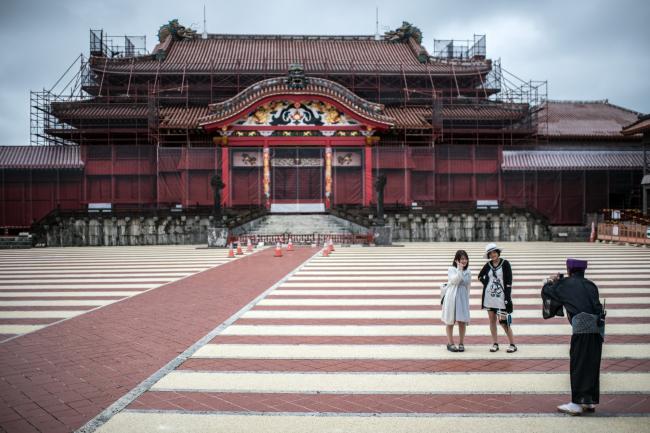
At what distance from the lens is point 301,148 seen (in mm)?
36000

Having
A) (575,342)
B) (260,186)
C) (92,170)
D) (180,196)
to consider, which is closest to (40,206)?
(92,170)

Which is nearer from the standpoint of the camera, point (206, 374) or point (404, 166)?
point (206, 374)

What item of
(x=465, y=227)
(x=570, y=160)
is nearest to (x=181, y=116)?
(x=465, y=227)

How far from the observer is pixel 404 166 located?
36.0 metres

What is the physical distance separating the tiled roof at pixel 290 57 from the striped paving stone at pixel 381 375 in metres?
31.8

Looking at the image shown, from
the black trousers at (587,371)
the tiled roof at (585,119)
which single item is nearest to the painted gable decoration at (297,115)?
the tiled roof at (585,119)

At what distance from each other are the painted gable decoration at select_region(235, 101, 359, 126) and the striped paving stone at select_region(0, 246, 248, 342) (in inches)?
555

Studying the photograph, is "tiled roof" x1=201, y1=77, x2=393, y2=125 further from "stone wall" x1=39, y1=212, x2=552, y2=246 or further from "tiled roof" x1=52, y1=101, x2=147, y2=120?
"stone wall" x1=39, y1=212, x2=552, y2=246

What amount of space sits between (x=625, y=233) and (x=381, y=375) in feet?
91.6

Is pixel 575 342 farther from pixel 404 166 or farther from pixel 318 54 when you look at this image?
pixel 318 54

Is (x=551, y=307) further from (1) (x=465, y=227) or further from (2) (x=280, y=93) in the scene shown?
(2) (x=280, y=93)

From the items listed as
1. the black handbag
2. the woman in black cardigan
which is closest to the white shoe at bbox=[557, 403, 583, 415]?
the black handbag

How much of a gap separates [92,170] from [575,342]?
118 feet

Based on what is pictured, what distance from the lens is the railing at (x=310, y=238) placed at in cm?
2875
